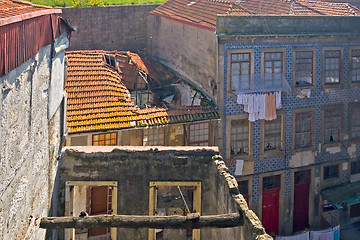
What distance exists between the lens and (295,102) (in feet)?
60.6

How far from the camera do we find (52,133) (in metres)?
10.6

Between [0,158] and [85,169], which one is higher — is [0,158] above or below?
above

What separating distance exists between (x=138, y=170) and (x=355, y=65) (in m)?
12.4

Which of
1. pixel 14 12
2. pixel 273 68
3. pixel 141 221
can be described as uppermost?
pixel 14 12

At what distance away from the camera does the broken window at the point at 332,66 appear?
18906 millimetres

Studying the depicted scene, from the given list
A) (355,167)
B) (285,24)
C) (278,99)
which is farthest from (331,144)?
(285,24)

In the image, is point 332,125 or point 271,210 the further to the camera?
point 332,125

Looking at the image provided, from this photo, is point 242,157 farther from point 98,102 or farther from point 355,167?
point 355,167

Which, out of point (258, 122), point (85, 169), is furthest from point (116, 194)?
point (258, 122)

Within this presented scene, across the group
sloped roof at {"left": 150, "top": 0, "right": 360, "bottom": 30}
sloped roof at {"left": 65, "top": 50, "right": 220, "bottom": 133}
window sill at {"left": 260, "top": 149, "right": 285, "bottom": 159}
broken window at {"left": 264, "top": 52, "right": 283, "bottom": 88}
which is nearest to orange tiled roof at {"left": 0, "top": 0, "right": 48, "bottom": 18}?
sloped roof at {"left": 65, "top": 50, "right": 220, "bottom": 133}

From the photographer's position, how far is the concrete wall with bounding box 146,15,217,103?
59.0 feet

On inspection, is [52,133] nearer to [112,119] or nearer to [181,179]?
[181,179]

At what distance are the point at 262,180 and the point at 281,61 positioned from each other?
16.5 feet

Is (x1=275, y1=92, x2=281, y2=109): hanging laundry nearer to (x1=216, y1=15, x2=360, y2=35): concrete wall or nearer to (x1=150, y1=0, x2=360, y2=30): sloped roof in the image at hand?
(x1=216, y1=15, x2=360, y2=35): concrete wall
